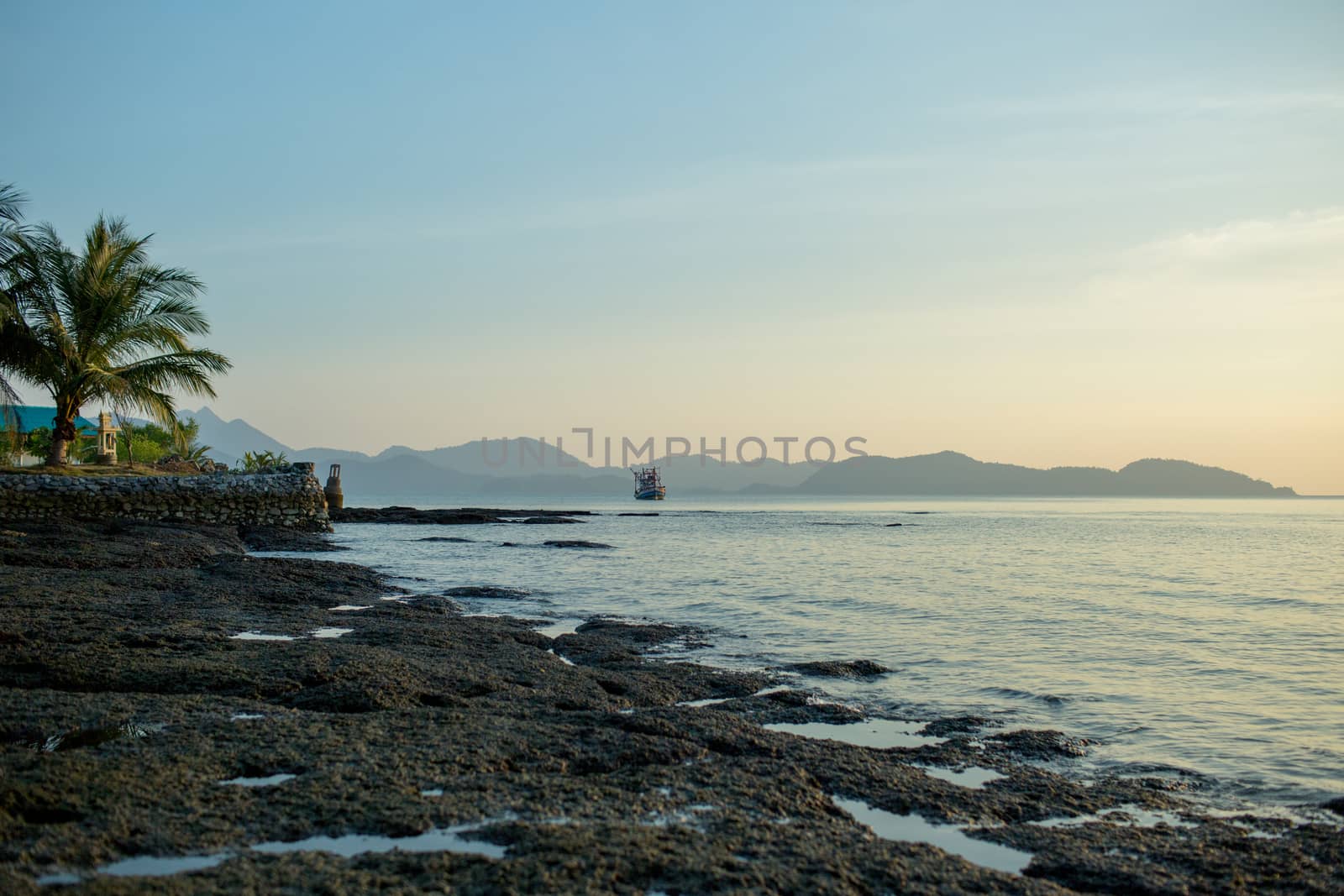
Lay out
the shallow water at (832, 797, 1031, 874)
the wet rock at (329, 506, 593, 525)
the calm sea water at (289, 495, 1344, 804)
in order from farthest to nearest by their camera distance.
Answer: the wet rock at (329, 506, 593, 525) < the calm sea water at (289, 495, 1344, 804) < the shallow water at (832, 797, 1031, 874)

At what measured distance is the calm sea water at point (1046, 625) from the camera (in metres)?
8.73

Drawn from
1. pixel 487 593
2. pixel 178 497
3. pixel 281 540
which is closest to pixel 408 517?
pixel 178 497

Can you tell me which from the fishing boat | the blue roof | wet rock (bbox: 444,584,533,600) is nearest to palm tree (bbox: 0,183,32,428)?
wet rock (bbox: 444,584,533,600)

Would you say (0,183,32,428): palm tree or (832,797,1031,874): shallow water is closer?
(832,797,1031,874): shallow water

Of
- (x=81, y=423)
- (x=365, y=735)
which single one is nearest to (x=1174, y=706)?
(x=365, y=735)

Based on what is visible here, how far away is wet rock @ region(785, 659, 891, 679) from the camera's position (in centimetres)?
1106

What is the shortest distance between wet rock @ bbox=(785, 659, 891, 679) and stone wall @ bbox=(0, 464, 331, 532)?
24008 mm

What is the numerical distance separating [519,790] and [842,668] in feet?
21.6

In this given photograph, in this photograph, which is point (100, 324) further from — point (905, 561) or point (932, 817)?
point (932, 817)

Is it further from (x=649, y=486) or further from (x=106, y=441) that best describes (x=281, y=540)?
(x=649, y=486)

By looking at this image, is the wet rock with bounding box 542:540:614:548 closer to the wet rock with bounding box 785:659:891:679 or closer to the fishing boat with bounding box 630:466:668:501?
the wet rock with bounding box 785:659:891:679

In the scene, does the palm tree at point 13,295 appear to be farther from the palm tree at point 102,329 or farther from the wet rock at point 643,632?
the wet rock at point 643,632

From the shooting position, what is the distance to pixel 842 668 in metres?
11.3

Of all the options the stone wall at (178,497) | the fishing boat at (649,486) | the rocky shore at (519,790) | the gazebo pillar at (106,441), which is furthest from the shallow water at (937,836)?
the fishing boat at (649,486)
